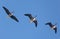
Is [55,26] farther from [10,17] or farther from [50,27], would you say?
[10,17]

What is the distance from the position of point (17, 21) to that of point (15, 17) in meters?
0.75

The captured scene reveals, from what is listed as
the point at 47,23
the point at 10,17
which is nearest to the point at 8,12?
the point at 10,17

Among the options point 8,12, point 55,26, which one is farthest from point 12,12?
point 55,26

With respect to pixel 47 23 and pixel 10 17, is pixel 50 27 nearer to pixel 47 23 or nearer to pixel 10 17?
pixel 47 23

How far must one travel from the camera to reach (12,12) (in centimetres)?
8225

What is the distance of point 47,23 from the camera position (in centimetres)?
8562

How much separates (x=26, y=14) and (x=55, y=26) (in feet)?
14.7

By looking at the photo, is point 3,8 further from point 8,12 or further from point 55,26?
point 55,26

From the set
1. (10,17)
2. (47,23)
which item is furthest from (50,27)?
(10,17)

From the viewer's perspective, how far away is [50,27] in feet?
280

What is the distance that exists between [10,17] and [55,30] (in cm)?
703

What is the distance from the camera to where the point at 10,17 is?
274 feet

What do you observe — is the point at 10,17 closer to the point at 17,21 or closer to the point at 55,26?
the point at 17,21

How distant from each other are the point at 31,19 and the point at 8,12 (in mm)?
3410
